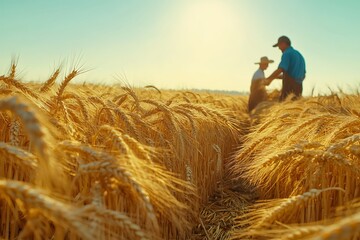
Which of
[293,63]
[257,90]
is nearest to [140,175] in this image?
[293,63]

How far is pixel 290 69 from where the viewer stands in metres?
8.08

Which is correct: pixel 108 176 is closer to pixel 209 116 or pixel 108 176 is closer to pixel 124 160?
pixel 124 160

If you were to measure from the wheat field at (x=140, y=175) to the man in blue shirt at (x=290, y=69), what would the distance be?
15.0 feet

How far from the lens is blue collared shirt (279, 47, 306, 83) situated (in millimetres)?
7988

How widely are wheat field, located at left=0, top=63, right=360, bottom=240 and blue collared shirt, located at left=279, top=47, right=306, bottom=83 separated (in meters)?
4.55

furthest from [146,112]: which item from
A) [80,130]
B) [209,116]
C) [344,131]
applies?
[344,131]

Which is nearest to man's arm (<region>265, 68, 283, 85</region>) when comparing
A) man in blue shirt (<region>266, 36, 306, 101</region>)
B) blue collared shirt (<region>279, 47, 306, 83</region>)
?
man in blue shirt (<region>266, 36, 306, 101</region>)

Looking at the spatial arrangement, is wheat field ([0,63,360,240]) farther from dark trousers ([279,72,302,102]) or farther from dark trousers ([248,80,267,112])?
dark trousers ([248,80,267,112])

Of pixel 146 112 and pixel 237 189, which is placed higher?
pixel 146 112

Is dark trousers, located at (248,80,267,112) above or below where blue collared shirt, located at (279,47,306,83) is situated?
below

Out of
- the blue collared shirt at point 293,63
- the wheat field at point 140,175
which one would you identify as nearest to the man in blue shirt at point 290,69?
the blue collared shirt at point 293,63

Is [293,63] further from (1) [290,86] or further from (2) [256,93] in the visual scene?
(2) [256,93]

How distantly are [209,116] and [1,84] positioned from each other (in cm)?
202

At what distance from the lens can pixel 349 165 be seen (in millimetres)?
1663
